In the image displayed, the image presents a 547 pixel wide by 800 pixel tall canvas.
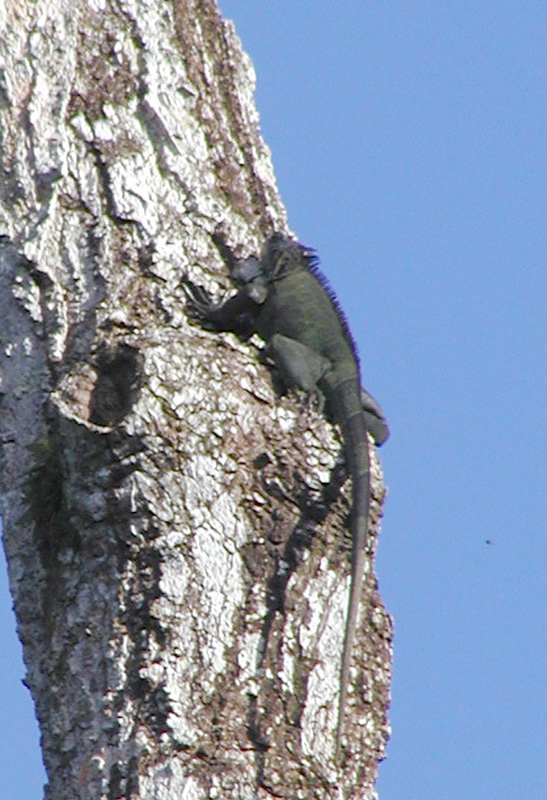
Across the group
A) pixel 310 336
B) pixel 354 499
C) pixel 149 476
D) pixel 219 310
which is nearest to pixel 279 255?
pixel 310 336

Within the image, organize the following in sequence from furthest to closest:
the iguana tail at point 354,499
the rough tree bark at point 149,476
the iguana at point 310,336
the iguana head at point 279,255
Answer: the iguana head at point 279,255 → the iguana at point 310,336 → the iguana tail at point 354,499 → the rough tree bark at point 149,476

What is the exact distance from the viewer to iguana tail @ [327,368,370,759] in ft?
14.6

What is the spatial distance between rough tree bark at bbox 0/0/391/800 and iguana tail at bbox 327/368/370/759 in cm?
6

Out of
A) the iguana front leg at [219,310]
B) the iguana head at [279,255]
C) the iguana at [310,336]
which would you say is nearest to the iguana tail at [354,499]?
the iguana at [310,336]

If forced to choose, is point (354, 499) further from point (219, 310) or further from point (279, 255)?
point (279, 255)

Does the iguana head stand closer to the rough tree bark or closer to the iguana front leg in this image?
the rough tree bark

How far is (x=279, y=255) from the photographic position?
633 centimetres

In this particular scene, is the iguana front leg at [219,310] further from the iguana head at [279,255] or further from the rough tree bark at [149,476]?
the iguana head at [279,255]

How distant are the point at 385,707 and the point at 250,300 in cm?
176

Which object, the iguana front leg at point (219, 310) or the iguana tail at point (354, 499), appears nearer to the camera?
the iguana tail at point (354, 499)

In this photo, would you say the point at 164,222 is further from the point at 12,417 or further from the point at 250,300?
the point at 12,417

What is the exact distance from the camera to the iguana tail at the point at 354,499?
446 centimetres

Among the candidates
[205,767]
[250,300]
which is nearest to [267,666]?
[205,767]

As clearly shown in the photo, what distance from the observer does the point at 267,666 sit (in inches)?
174
